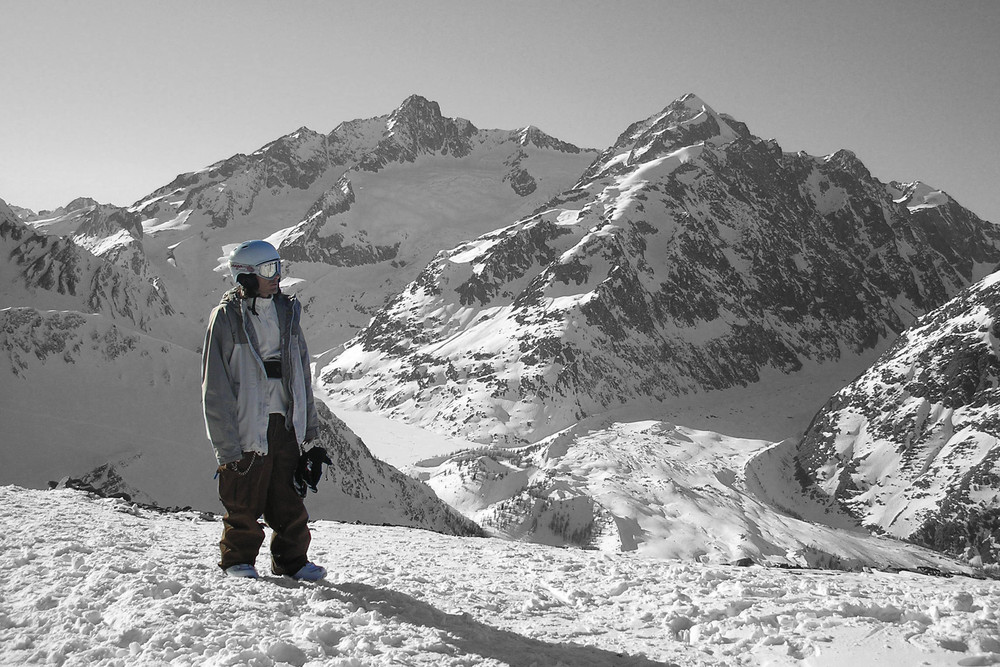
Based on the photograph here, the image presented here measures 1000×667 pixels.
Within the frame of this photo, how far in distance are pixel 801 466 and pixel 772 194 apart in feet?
286

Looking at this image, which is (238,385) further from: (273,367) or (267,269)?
(267,269)

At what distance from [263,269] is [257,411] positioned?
43.7 inches

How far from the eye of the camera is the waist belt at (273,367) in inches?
217

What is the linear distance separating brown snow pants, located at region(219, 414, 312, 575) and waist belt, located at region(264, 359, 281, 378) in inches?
12.5

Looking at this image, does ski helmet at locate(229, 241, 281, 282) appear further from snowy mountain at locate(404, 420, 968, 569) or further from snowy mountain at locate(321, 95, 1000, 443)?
snowy mountain at locate(321, 95, 1000, 443)

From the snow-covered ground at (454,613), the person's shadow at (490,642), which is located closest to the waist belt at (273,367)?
the snow-covered ground at (454,613)

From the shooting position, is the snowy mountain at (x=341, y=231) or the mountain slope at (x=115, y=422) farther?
the snowy mountain at (x=341, y=231)

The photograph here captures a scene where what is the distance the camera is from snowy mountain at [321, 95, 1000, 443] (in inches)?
3986

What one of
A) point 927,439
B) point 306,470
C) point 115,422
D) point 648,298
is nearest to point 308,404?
point 306,470

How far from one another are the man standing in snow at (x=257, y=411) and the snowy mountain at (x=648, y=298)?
8297 cm

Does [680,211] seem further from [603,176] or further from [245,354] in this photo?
[245,354]

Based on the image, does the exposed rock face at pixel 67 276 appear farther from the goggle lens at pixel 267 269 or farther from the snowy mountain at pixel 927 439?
the snowy mountain at pixel 927 439

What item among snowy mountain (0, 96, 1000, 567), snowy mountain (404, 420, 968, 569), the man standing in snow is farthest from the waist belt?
snowy mountain (404, 420, 968, 569)

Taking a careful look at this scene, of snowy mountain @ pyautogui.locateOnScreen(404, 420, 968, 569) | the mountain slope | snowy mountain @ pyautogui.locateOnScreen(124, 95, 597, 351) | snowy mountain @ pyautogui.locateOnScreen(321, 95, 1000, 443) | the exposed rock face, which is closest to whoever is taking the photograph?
the mountain slope
